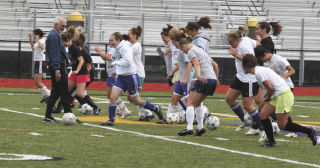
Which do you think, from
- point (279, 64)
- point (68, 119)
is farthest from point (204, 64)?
point (68, 119)

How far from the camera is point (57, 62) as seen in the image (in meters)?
12.0

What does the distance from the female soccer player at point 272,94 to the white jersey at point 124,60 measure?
3.22 m

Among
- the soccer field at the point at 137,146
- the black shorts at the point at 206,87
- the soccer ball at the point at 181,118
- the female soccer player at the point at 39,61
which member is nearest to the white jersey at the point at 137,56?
the soccer field at the point at 137,146

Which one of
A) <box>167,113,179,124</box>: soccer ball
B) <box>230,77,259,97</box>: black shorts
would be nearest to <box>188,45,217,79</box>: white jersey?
<box>230,77,259,97</box>: black shorts

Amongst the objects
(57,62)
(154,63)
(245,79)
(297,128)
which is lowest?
(297,128)

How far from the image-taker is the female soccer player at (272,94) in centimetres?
938

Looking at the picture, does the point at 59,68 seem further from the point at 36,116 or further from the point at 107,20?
the point at 107,20

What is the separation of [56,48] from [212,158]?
4716 millimetres

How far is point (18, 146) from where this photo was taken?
889cm

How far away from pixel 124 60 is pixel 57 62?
3.97 feet

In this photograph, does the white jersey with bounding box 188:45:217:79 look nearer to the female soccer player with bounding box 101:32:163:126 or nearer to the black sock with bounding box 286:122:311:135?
the black sock with bounding box 286:122:311:135

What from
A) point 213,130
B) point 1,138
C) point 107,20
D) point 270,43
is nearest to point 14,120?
point 1,138

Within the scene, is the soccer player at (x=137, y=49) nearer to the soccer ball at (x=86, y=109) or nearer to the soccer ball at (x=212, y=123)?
the soccer ball at (x=86, y=109)

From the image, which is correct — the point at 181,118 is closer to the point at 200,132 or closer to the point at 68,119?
the point at 200,132
